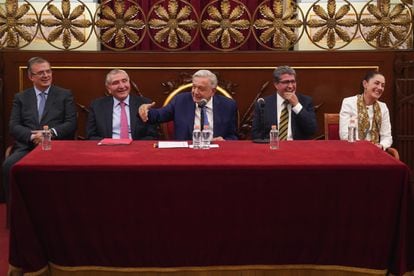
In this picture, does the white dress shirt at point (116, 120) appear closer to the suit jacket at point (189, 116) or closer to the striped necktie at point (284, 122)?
the suit jacket at point (189, 116)

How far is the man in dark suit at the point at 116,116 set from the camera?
4941mm

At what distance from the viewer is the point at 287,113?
15.7 feet

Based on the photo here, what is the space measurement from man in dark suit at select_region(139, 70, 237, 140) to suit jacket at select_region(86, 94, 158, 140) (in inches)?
10.6

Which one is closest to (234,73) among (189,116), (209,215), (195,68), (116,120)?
(195,68)

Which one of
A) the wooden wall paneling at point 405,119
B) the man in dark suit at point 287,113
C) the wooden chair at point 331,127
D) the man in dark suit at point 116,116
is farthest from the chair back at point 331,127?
the man in dark suit at point 116,116

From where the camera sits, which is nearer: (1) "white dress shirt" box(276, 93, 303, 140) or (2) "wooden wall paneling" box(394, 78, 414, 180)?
(1) "white dress shirt" box(276, 93, 303, 140)

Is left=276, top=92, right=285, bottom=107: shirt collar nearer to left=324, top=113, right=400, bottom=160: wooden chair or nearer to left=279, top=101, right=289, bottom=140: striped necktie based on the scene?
left=279, top=101, right=289, bottom=140: striped necktie

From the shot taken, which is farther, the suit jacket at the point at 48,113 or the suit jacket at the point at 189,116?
the suit jacket at the point at 48,113

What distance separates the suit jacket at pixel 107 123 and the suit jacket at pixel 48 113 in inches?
8.0

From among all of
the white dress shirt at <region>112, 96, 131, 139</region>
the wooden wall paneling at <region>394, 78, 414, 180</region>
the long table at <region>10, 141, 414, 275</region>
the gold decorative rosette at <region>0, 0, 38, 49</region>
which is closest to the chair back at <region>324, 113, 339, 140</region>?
the wooden wall paneling at <region>394, 78, 414, 180</region>

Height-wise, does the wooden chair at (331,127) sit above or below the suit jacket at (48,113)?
below

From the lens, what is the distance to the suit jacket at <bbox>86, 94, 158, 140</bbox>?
4949 mm

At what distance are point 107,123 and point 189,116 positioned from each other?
657 millimetres

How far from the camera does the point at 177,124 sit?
15.5 ft
